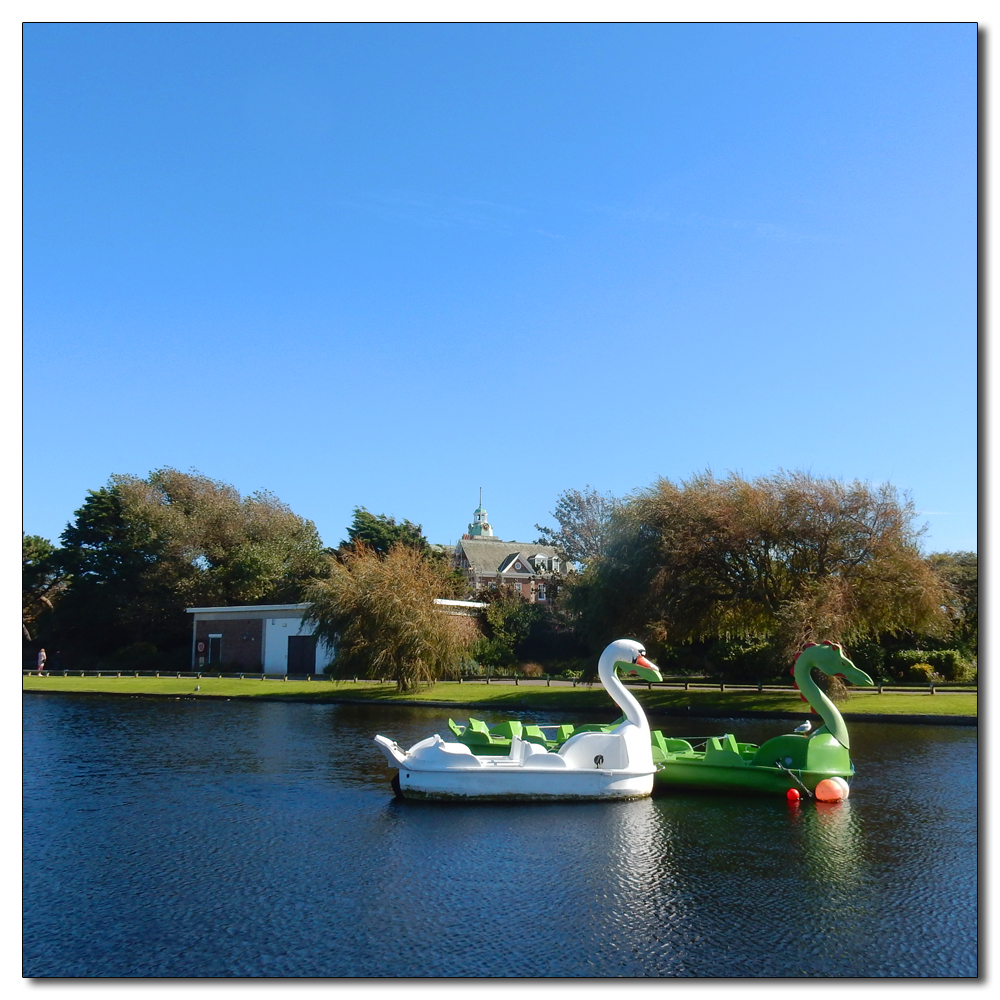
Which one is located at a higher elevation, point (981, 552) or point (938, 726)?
point (981, 552)

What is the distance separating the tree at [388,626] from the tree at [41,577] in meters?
34.7

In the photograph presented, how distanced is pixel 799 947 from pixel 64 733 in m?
25.2

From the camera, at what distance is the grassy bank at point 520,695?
32750 mm

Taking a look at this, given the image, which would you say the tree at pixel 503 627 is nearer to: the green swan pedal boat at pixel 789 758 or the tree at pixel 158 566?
the tree at pixel 158 566

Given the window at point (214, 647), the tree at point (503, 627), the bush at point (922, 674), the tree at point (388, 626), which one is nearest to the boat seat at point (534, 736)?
the tree at point (388, 626)

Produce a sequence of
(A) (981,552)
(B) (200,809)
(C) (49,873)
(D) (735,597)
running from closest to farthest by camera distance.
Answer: (A) (981,552), (C) (49,873), (B) (200,809), (D) (735,597)

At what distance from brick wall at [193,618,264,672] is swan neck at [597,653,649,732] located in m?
42.2

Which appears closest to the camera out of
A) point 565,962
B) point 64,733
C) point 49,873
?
point 565,962

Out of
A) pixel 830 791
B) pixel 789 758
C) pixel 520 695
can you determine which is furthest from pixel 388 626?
pixel 830 791

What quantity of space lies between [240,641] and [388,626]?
23.4 meters

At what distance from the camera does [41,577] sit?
222 ft

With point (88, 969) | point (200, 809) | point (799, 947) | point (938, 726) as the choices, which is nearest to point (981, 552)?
point (799, 947)

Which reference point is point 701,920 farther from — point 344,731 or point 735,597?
point 735,597

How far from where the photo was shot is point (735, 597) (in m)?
37.1
